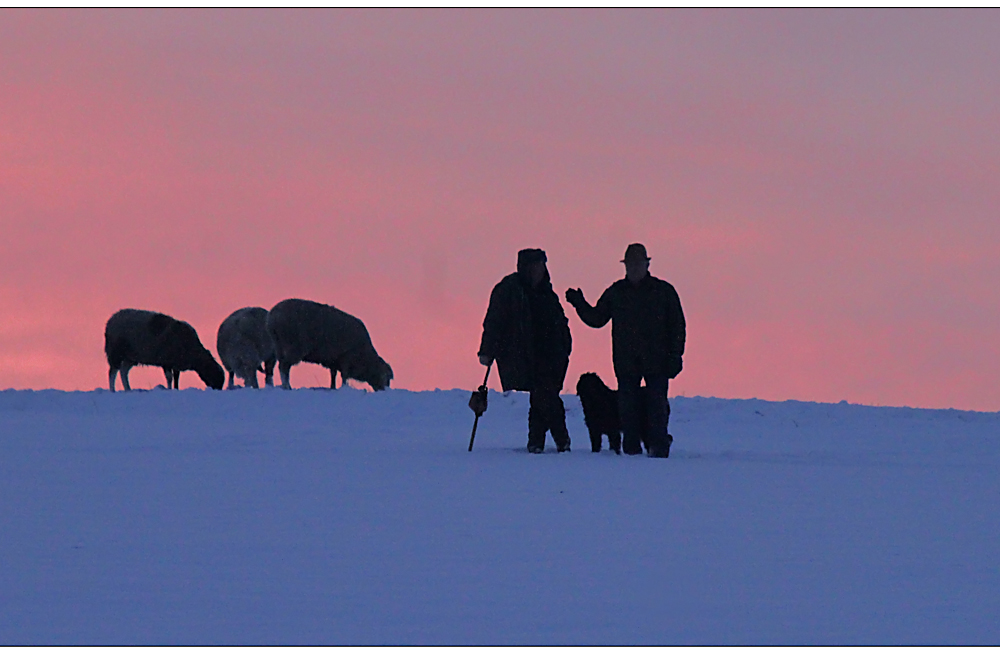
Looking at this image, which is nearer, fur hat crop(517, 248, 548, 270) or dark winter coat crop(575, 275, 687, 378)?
dark winter coat crop(575, 275, 687, 378)

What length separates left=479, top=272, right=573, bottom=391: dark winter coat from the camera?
12.3 meters

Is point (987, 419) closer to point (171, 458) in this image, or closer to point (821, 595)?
point (171, 458)

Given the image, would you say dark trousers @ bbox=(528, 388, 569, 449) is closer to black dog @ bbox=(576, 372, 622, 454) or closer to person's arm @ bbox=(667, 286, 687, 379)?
black dog @ bbox=(576, 372, 622, 454)

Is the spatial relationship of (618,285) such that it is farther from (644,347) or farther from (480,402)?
(480,402)

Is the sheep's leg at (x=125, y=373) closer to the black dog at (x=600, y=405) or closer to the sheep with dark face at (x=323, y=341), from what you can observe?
the sheep with dark face at (x=323, y=341)

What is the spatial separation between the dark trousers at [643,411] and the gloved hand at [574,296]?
3.37ft

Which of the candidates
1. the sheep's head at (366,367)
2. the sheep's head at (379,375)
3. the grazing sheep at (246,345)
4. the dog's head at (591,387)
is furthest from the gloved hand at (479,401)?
the grazing sheep at (246,345)

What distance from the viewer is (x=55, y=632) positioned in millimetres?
4477

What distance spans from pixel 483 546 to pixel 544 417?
6090 mm

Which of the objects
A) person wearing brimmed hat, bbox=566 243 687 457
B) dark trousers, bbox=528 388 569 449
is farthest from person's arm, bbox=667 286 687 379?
dark trousers, bbox=528 388 569 449

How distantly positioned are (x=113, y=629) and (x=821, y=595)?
123 inches

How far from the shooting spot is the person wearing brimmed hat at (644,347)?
470 inches

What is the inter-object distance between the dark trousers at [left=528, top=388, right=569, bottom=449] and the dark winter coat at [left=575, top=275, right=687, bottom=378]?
0.78 m

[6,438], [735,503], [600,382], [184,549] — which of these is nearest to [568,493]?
[735,503]
